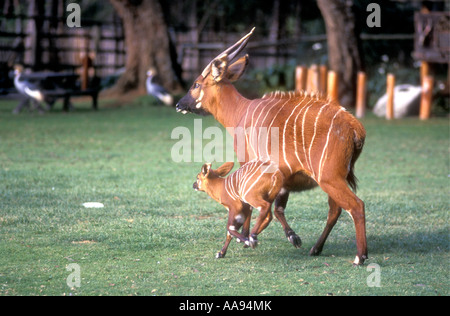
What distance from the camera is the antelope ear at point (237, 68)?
281 inches

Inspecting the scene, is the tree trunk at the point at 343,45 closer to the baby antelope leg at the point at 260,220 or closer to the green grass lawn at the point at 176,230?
the green grass lawn at the point at 176,230

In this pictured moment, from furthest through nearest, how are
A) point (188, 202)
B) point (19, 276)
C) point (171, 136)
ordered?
point (171, 136), point (188, 202), point (19, 276)

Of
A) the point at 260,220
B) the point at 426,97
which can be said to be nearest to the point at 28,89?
the point at 426,97

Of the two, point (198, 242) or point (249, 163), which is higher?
point (249, 163)

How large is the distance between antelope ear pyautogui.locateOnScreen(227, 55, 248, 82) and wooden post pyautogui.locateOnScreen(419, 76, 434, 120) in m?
11.0

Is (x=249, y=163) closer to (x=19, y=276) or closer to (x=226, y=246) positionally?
(x=226, y=246)

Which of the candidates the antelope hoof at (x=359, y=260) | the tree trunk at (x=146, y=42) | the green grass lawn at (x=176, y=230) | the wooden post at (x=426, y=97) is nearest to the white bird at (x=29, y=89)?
the green grass lawn at (x=176, y=230)

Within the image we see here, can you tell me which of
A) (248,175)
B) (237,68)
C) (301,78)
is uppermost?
(237,68)

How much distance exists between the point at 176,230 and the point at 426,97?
11581mm

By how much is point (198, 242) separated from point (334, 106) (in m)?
1.79

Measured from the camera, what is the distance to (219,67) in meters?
6.94

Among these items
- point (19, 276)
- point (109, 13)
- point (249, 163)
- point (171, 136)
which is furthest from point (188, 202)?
point (109, 13)

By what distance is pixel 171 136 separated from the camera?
14.7 m

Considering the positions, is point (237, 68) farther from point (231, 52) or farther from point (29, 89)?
point (29, 89)
